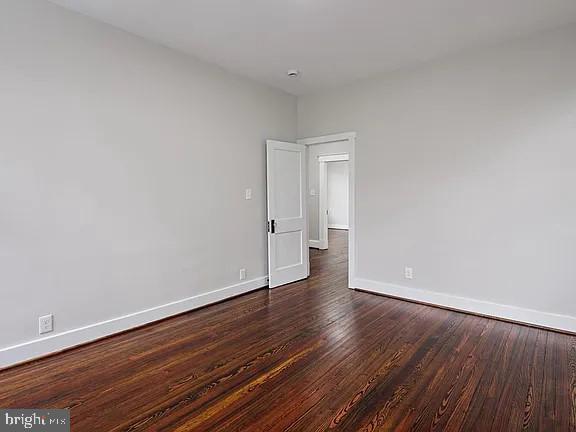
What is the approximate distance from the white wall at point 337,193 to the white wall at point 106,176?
831 cm

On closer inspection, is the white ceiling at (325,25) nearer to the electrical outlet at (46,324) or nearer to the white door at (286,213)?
the white door at (286,213)

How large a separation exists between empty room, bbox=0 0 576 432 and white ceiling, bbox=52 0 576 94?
26 mm

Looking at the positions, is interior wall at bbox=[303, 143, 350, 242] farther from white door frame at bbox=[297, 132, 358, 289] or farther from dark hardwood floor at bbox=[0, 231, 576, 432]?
dark hardwood floor at bbox=[0, 231, 576, 432]

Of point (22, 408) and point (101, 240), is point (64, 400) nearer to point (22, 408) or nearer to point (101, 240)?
point (22, 408)

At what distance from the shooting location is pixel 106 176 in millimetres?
2939

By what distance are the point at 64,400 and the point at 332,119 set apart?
418 centimetres

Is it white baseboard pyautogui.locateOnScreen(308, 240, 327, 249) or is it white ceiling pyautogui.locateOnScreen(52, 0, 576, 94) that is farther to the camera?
white baseboard pyautogui.locateOnScreen(308, 240, 327, 249)

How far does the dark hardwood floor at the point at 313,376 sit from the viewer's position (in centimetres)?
188

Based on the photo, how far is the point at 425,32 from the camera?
307cm

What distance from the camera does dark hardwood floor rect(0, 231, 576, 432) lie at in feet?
6.18

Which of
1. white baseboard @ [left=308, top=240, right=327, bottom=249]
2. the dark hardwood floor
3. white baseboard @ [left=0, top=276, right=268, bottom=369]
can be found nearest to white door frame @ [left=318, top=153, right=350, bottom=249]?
white baseboard @ [left=308, top=240, right=327, bottom=249]

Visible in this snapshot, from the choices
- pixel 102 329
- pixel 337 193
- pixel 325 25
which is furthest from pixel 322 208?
pixel 102 329

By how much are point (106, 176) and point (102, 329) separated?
4.56 feet

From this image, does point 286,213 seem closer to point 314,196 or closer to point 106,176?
point 106,176
